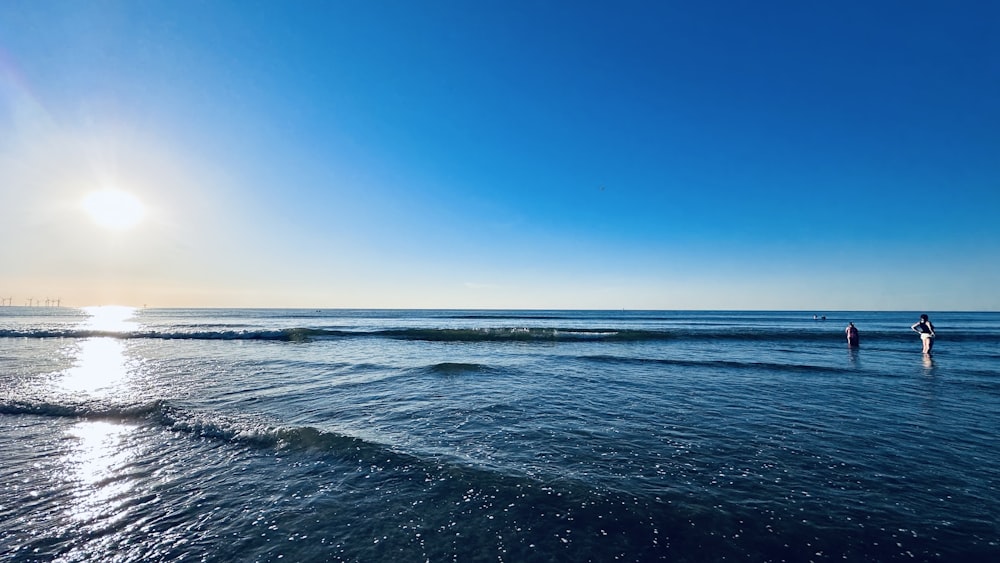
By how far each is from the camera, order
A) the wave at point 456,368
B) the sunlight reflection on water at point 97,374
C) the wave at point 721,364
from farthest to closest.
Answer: the wave at point 721,364 → the wave at point 456,368 → the sunlight reflection on water at point 97,374

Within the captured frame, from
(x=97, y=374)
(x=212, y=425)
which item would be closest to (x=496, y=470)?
(x=212, y=425)

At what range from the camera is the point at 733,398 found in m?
13.1

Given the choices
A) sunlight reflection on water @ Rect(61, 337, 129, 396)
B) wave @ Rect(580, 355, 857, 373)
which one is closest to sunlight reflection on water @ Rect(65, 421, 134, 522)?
sunlight reflection on water @ Rect(61, 337, 129, 396)

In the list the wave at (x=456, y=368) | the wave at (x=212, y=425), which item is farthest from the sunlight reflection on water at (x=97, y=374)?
the wave at (x=456, y=368)

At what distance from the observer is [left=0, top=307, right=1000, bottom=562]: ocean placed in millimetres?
5074

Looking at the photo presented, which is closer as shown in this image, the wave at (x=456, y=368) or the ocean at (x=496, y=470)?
the ocean at (x=496, y=470)

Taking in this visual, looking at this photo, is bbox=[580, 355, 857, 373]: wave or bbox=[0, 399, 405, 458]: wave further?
bbox=[580, 355, 857, 373]: wave

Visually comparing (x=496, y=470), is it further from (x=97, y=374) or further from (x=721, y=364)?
(x=97, y=374)

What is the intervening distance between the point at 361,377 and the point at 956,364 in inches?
1202

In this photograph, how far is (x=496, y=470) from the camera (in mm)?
7156

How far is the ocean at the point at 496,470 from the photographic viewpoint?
507 centimetres

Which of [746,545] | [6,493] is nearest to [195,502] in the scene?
[6,493]

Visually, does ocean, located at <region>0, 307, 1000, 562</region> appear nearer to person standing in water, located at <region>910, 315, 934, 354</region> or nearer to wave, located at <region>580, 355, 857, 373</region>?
wave, located at <region>580, 355, 857, 373</region>

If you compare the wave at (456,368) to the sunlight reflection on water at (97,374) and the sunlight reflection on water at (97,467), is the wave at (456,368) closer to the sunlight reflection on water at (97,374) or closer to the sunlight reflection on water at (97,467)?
the sunlight reflection on water at (97,467)
